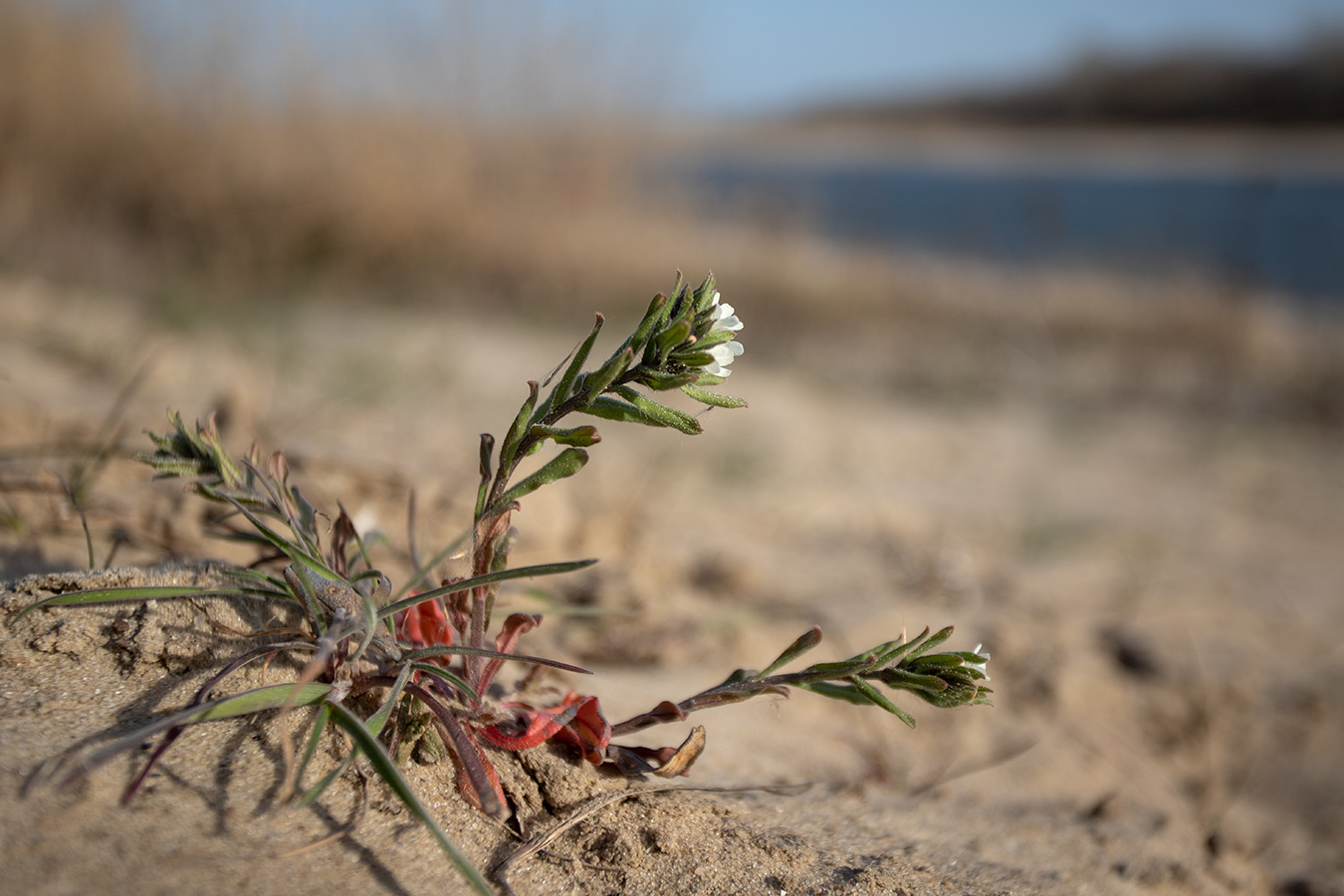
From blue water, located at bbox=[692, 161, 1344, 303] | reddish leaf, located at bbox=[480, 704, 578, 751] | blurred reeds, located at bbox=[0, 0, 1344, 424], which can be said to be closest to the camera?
reddish leaf, located at bbox=[480, 704, 578, 751]

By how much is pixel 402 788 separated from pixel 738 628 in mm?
1195

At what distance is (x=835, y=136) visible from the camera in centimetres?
5581

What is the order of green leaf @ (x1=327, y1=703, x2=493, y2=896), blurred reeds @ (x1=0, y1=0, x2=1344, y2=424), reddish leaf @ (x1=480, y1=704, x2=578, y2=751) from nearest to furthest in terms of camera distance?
green leaf @ (x1=327, y1=703, x2=493, y2=896)
reddish leaf @ (x1=480, y1=704, x2=578, y2=751)
blurred reeds @ (x1=0, y1=0, x2=1344, y2=424)

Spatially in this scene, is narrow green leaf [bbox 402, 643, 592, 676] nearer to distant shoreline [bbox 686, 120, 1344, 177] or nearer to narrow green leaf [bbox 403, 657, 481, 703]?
narrow green leaf [bbox 403, 657, 481, 703]

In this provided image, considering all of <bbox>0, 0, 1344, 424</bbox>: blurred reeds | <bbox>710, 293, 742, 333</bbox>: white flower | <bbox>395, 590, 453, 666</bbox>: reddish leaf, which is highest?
<bbox>0, 0, 1344, 424</bbox>: blurred reeds

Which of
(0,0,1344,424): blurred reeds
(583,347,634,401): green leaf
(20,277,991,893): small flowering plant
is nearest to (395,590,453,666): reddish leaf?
(20,277,991,893): small flowering plant

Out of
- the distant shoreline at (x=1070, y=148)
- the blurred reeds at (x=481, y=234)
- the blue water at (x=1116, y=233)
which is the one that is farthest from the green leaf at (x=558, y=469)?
the distant shoreline at (x=1070, y=148)

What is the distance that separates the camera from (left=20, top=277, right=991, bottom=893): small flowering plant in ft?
2.48

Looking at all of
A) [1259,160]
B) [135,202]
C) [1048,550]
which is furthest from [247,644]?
[1259,160]

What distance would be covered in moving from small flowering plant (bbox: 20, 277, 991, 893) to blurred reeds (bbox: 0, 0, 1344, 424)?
349 cm

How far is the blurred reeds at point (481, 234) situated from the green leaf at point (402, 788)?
12.3 feet

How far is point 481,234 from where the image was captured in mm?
6023

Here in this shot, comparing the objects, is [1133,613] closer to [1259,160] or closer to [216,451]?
[216,451]

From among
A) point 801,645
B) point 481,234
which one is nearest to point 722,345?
point 801,645
